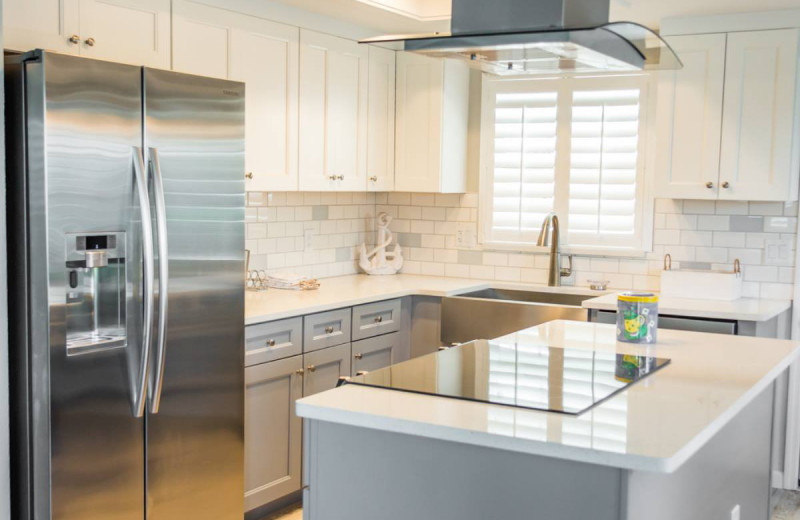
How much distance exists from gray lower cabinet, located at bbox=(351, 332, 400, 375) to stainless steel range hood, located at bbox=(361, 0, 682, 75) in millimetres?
2007

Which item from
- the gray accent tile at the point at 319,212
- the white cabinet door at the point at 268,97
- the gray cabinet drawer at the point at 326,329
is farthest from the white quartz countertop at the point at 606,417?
the gray accent tile at the point at 319,212

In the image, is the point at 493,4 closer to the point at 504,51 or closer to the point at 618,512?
the point at 504,51

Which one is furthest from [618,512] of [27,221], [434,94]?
[434,94]

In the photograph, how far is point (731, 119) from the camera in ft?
14.0

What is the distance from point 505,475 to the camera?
6.73ft

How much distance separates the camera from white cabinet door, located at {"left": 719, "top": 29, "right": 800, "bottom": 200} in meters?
4.14

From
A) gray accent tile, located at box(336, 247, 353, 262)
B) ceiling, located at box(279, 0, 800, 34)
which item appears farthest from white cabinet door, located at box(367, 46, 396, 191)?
gray accent tile, located at box(336, 247, 353, 262)

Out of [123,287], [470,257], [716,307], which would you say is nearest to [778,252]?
[716,307]

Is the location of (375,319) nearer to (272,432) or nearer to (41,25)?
(272,432)

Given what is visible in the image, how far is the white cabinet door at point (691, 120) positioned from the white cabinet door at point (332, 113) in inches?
60.5

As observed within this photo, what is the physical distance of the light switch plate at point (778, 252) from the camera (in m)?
4.45

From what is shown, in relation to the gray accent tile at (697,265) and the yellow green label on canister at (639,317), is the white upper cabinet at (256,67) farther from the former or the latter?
the gray accent tile at (697,265)

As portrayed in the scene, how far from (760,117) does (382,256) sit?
2.18m

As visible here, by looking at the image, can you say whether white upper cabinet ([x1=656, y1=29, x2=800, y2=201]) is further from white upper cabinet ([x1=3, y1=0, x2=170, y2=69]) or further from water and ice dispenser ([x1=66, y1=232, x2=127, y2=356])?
water and ice dispenser ([x1=66, y1=232, x2=127, y2=356])
